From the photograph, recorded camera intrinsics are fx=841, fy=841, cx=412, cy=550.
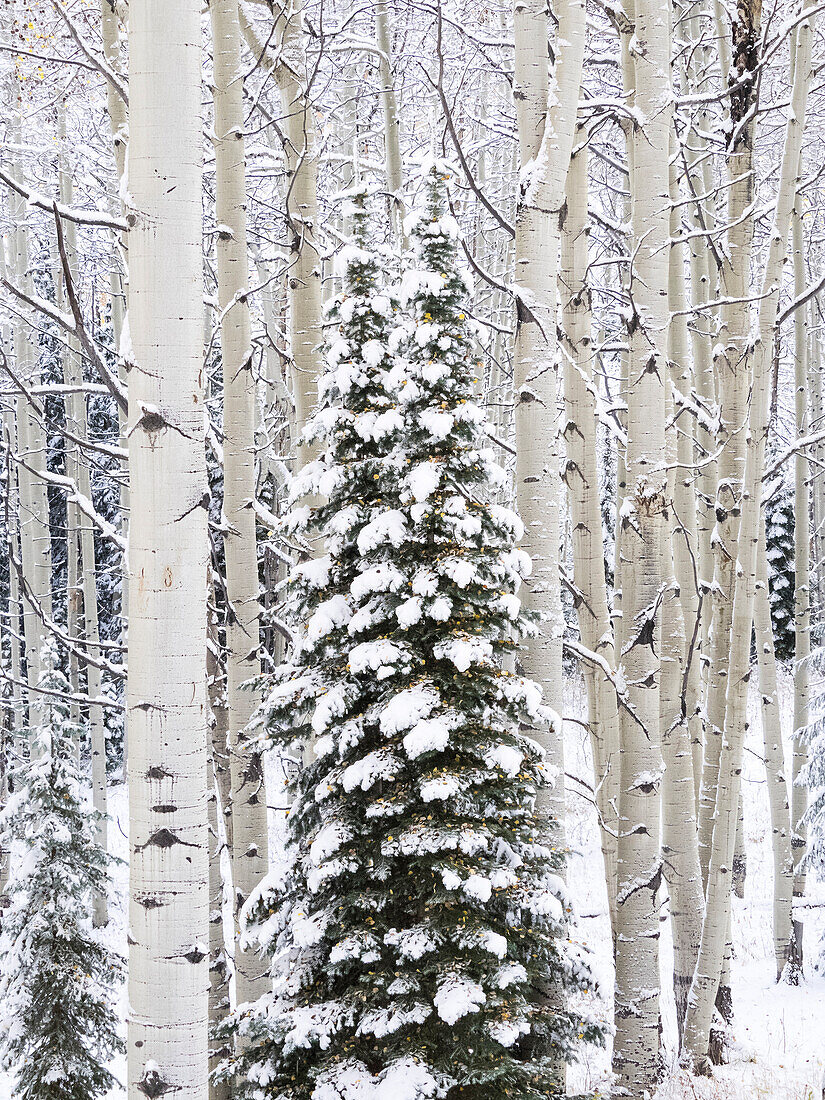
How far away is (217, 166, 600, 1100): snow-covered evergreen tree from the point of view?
3535mm

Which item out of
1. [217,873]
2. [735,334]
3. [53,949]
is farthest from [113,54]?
[53,949]

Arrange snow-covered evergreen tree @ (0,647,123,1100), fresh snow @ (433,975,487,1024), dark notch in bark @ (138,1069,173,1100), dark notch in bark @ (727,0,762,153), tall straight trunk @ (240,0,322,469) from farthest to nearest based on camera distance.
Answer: snow-covered evergreen tree @ (0,647,123,1100) < tall straight trunk @ (240,0,322,469) < dark notch in bark @ (727,0,762,153) < fresh snow @ (433,975,487,1024) < dark notch in bark @ (138,1069,173,1100)

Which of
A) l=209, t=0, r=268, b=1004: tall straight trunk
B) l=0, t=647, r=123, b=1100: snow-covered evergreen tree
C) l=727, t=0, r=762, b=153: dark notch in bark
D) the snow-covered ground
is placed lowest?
the snow-covered ground

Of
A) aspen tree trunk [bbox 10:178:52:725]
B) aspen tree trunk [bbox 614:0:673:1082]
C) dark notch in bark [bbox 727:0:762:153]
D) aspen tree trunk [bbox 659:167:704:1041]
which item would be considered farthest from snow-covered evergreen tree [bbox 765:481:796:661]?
aspen tree trunk [bbox 614:0:673:1082]

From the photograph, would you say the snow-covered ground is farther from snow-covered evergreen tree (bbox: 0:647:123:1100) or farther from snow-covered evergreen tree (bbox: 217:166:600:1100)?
snow-covered evergreen tree (bbox: 0:647:123:1100)

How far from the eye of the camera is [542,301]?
3424 millimetres

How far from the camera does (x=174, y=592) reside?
1.96m

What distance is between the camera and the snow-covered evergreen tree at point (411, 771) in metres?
3.54

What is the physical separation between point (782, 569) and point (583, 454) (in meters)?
20.3

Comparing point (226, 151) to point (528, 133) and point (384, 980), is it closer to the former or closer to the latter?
point (528, 133)

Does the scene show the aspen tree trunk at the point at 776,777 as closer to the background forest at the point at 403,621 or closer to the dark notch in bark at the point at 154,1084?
the background forest at the point at 403,621

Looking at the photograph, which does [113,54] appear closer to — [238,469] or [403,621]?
[238,469]

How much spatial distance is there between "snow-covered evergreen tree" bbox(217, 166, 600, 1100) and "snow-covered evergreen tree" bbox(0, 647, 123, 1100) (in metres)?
2.80

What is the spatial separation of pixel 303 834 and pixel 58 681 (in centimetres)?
367
